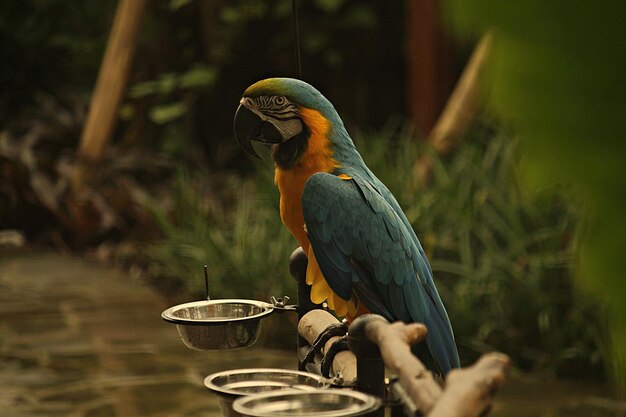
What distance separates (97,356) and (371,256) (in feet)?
9.46

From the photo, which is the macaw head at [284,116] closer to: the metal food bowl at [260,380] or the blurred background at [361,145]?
the blurred background at [361,145]

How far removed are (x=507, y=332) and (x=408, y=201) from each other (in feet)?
2.71

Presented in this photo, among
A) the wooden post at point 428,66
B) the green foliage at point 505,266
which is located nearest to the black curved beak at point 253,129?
the green foliage at point 505,266

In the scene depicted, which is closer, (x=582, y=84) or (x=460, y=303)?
(x=582, y=84)

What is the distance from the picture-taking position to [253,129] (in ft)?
5.68

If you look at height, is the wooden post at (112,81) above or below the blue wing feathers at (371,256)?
above

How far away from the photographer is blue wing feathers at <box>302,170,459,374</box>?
1595mm

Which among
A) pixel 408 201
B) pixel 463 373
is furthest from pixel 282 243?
pixel 463 373

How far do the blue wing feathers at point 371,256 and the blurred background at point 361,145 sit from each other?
317mm

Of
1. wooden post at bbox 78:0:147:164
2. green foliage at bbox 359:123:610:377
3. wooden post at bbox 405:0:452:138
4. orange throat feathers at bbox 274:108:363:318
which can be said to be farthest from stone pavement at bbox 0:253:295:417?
orange throat feathers at bbox 274:108:363:318

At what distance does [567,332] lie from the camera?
3.71m

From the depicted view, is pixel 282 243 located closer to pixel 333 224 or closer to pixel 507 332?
pixel 507 332

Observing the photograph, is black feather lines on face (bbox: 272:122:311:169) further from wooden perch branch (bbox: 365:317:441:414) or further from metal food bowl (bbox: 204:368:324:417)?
wooden perch branch (bbox: 365:317:441:414)

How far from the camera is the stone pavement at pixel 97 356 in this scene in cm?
361
